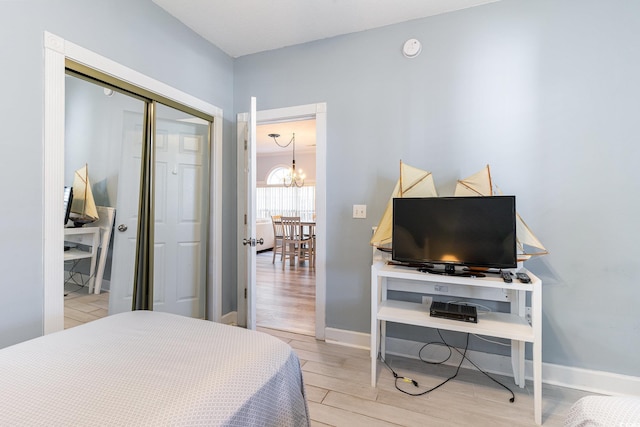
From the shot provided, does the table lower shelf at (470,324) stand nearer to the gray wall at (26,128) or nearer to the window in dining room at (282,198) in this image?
the gray wall at (26,128)

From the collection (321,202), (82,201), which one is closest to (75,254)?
(82,201)

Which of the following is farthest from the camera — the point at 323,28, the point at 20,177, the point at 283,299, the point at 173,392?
the point at 283,299

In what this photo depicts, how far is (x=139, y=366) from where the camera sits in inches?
36.8

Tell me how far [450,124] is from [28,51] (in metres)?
2.56

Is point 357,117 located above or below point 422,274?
above

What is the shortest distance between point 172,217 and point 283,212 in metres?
6.05

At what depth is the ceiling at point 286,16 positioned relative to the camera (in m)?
2.05

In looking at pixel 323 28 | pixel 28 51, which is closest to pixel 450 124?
pixel 323 28

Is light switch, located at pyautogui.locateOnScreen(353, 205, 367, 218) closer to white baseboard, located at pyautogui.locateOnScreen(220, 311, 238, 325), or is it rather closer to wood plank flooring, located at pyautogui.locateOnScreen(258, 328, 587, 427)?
wood plank flooring, located at pyautogui.locateOnScreen(258, 328, 587, 427)

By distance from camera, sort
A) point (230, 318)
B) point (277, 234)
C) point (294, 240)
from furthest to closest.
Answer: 1. point (277, 234)
2. point (294, 240)
3. point (230, 318)

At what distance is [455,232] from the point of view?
6.09ft

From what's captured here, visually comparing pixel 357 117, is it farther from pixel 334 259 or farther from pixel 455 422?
pixel 455 422

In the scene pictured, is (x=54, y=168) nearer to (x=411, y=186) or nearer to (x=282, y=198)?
(x=411, y=186)

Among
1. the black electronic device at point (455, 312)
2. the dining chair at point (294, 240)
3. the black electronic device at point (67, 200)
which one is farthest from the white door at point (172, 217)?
the dining chair at point (294, 240)
